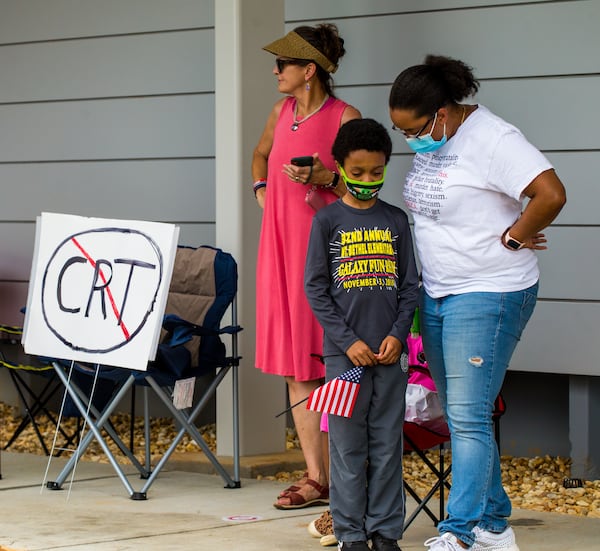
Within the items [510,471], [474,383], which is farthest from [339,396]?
[510,471]

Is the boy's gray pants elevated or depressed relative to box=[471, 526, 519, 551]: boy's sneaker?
elevated

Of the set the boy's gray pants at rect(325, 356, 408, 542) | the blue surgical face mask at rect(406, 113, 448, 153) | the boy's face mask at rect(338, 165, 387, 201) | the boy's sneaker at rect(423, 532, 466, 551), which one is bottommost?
the boy's sneaker at rect(423, 532, 466, 551)

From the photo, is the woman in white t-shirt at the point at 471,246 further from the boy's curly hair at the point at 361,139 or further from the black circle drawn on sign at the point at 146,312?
the black circle drawn on sign at the point at 146,312

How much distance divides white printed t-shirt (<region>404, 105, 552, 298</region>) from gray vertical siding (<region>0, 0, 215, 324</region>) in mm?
3021

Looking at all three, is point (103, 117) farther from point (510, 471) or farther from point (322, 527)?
point (322, 527)

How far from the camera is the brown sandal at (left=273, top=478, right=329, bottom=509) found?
4836 mm

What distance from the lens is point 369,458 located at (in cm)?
395

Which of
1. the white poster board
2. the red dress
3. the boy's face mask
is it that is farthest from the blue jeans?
the white poster board

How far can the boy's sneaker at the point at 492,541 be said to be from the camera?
3.95 meters

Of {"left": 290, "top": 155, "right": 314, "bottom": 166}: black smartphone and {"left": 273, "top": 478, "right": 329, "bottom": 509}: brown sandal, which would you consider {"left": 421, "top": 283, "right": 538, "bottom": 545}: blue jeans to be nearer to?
{"left": 290, "top": 155, "right": 314, "bottom": 166}: black smartphone

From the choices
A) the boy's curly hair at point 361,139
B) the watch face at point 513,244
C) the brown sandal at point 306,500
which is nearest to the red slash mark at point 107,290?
the brown sandal at point 306,500

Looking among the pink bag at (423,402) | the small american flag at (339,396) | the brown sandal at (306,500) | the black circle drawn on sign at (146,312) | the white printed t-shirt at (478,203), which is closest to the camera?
the white printed t-shirt at (478,203)

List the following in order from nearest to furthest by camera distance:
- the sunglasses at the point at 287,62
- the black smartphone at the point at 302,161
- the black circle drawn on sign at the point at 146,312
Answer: the black smartphone at the point at 302,161
the sunglasses at the point at 287,62
the black circle drawn on sign at the point at 146,312

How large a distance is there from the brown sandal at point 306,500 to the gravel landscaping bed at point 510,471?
0.65 m
